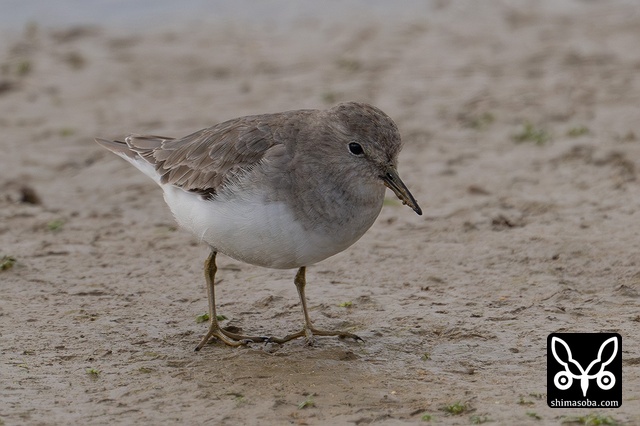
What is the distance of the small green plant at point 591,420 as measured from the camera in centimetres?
577

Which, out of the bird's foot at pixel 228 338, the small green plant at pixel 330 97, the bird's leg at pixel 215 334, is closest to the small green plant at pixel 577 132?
the small green plant at pixel 330 97

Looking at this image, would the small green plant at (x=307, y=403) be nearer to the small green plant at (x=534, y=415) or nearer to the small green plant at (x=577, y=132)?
the small green plant at (x=534, y=415)

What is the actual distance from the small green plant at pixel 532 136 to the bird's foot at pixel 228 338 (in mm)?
5116

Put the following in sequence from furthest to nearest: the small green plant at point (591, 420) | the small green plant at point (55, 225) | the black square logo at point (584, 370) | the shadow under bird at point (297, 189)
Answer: the small green plant at point (55, 225) → the shadow under bird at point (297, 189) → the black square logo at point (584, 370) → the small green plant at point (591, 420)

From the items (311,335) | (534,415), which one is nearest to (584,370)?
(534,415)

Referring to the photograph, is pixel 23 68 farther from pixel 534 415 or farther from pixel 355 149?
pixel 534 415

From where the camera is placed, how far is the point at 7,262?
8.67m

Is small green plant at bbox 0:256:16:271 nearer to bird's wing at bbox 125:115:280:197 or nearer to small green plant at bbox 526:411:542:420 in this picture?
bird's wing at bbox 125:115:280:197

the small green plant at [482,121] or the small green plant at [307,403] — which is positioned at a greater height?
the small green plant at [482,121]

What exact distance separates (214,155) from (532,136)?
195 inches

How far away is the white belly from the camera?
22.4ft

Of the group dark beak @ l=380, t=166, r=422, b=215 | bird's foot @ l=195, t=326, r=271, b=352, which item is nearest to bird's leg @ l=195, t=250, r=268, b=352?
bird's foot @ l=195, t=326, r=271, b=352

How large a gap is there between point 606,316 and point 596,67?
692 cm

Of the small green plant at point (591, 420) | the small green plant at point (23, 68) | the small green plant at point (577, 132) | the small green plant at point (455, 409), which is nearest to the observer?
the small green plant at point (591, 420)
